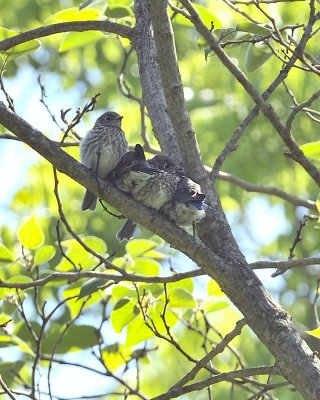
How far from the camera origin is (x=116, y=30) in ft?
14.1

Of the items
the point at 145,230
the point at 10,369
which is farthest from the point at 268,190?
the point at 145,230

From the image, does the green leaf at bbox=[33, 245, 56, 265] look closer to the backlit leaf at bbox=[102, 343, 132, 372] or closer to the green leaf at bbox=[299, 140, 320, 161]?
the backlit leaf at bbox=[102, 343, 132, 372]

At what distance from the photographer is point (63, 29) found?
4.11 m

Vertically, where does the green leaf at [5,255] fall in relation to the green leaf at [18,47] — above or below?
below

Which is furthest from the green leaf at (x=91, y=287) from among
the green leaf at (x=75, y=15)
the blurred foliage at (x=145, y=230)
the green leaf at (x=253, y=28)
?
the green leaf at (x=75, y=15)

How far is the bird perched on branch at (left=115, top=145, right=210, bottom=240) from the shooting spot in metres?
3.79

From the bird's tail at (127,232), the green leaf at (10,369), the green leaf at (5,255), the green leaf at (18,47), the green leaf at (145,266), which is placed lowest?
the green leaf at (10,369)

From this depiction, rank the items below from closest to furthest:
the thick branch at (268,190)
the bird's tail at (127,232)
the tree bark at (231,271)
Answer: the tree bark at (231,271) → the bird's tail at (127,232) → the thick branch at (268,190)

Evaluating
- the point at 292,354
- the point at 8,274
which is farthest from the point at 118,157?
the point at 292,354

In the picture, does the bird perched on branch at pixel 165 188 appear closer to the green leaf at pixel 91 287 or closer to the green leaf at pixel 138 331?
the green leaf at pixel 91 287

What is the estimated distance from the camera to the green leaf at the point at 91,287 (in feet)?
12.7

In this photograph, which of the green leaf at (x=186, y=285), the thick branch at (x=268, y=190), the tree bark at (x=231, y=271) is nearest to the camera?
the tree bark at (x=231, y=271)

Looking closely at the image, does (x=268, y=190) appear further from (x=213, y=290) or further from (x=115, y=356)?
(x=115, y=356)

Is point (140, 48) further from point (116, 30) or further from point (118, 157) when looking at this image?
point (118, 157)
